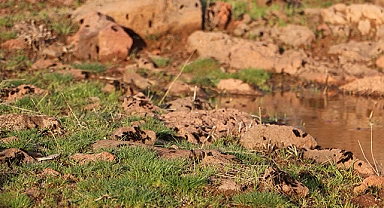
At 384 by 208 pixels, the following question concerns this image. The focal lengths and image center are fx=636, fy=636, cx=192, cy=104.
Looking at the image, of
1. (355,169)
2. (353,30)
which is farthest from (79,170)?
(353,30)

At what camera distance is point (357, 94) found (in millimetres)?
10773

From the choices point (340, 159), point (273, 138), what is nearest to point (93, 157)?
point (273, 138)

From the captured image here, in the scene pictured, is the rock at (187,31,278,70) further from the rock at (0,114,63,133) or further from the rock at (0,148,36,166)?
the rock at (0,148,36,166)

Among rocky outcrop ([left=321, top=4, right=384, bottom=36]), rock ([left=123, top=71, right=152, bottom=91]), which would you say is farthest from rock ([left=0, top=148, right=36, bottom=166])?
rocky outcrop ([left=321, top=4, right=384, bottom=36])

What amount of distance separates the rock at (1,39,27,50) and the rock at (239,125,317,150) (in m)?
6.05

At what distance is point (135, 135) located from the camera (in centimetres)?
621

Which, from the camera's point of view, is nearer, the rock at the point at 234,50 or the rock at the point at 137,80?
the rock at the point at 137,80

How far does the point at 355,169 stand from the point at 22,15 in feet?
28.4

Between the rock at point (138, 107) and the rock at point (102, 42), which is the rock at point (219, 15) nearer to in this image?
the rock at point (102, 42)

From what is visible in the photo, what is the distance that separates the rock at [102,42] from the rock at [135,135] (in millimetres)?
5388

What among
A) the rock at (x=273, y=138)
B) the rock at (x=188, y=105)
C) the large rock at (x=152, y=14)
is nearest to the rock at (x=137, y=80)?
the rock at (x=188, y=105)

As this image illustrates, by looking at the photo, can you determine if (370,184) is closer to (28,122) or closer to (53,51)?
(28,122)

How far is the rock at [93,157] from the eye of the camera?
5185 mm

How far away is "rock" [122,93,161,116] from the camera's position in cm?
771
